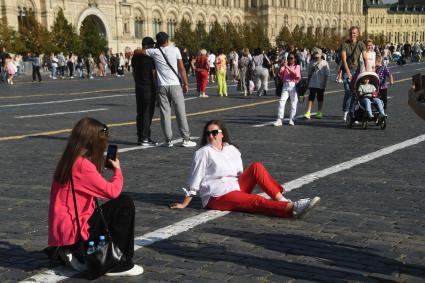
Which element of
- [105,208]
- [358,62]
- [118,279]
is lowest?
[118,279]

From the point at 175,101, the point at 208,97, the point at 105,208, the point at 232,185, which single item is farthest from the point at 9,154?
the point at 208,97

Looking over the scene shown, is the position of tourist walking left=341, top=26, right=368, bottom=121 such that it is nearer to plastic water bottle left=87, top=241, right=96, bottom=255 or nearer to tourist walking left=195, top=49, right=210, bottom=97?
tourist walking left=195, top=49, right=210, bottom=97

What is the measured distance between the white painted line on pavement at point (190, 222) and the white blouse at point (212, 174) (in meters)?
0.21

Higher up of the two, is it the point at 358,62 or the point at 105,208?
the point at 358,62

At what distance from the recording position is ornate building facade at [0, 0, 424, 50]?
5672cm

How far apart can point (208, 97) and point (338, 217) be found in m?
15.3

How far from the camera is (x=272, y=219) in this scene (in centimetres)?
564

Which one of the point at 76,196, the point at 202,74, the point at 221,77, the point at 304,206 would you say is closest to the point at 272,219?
the point at 304,206

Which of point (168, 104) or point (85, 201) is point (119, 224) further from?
point (168, 104)

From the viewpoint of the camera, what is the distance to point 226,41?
69.6 m

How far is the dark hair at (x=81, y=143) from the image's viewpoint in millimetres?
4125

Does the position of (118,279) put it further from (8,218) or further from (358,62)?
(358,62)

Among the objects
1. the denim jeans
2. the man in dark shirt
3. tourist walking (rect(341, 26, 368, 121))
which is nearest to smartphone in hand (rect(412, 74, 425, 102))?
the man in dark shirt

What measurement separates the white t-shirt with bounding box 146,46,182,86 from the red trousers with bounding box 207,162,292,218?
4175 mm
